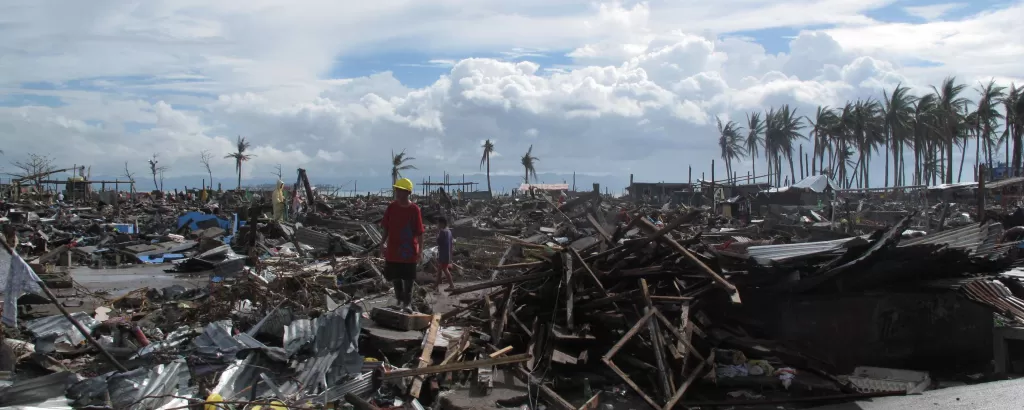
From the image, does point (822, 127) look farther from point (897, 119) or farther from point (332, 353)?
point (332, 353)

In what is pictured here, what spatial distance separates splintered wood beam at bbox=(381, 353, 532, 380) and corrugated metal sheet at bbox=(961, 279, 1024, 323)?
12.9ft

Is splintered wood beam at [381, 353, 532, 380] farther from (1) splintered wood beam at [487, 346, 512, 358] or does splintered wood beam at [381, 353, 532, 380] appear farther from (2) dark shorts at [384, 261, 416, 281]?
(2) dark shorts at [384, 261, 416, 281]

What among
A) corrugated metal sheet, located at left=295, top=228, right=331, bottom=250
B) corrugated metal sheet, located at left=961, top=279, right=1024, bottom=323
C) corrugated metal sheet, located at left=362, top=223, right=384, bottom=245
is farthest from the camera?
corrugated metal sheet, located at left=362, top=223, right=384, bottom=245

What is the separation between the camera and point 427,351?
18.8 ft

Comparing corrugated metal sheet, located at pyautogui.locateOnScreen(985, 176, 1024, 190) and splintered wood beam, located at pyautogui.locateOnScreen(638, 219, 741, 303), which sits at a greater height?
corrugated metal sheet, located at pyautogui.locateOnScreen(985, 176, 1024, 190)

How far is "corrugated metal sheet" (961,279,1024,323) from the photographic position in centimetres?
581

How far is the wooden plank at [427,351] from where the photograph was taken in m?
5.07

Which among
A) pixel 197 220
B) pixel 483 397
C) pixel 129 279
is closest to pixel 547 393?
pixel 483 397

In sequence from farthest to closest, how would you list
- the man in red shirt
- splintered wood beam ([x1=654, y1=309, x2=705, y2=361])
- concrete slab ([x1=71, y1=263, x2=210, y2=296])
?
concrete slab ([x1=71, y1=263, x2=210, y2=296]), the man in red shirt, splintered wood beam ([x1=654, y1=309, x2=705, y2=361])

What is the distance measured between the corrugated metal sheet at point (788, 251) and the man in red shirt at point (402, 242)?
3476mm

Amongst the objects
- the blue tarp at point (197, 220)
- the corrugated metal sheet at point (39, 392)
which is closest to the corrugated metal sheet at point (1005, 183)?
the blue tarp at point (197, 220)

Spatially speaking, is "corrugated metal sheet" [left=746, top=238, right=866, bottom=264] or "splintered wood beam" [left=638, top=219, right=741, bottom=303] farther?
"corrugated metal sheet" [left=746, top=238, right=866, bottom=264]

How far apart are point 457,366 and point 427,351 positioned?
→ 0.53 meters

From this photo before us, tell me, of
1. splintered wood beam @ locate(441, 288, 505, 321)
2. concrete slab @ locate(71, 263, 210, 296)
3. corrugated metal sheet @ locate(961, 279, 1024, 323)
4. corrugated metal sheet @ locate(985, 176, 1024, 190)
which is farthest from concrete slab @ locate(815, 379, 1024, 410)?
corrugated metal sheet @ locate(985, 176, 1024, 190)
